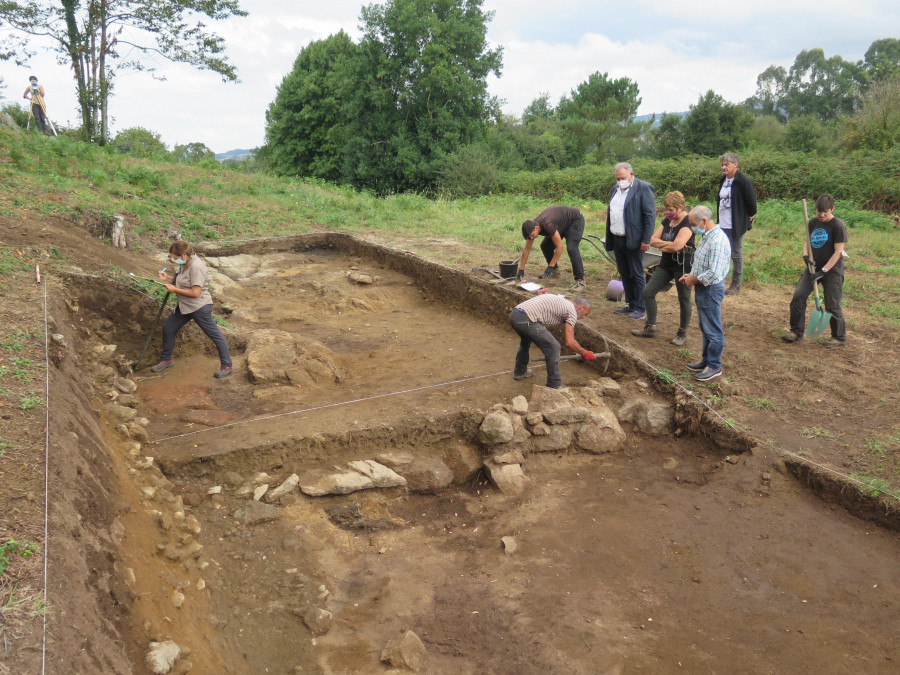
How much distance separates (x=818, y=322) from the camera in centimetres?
643

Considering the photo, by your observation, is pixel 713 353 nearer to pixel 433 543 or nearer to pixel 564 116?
pixel 433 543

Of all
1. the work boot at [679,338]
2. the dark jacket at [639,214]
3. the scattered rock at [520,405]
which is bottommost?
the scattered rock at [520,405]

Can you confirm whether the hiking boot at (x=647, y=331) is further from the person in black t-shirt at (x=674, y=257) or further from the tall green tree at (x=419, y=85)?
the tall green tree at (x=419, y=85)

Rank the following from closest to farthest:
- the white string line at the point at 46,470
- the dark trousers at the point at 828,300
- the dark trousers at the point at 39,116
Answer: the white string line at the point at 46,470 < the dark trousers at the point at 828,300 < the dark trousers at the point at 39,116

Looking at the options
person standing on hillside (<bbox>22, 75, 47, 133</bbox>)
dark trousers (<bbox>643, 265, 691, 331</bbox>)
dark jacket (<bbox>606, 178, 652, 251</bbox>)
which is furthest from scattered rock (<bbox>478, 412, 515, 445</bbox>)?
person standing on hillside (<bbox>22, 75, 47, 133</bbox>)

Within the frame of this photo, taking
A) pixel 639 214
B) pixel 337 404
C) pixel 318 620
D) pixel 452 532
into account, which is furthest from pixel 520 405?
pixel 639 214

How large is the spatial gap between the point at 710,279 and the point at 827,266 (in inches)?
68.2

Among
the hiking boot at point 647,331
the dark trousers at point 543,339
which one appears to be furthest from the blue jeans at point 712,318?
the dark trousers at point 543,339

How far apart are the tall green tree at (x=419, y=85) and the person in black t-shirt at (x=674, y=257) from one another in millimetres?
20486

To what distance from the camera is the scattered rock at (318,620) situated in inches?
143

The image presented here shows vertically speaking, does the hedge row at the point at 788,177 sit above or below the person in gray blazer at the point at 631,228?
above

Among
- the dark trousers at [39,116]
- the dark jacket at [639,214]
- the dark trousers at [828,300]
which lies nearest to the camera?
the dark trousers at [828,300]

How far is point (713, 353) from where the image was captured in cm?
574

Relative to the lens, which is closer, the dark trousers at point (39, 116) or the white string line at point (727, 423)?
the white string line at point (727, 423)
